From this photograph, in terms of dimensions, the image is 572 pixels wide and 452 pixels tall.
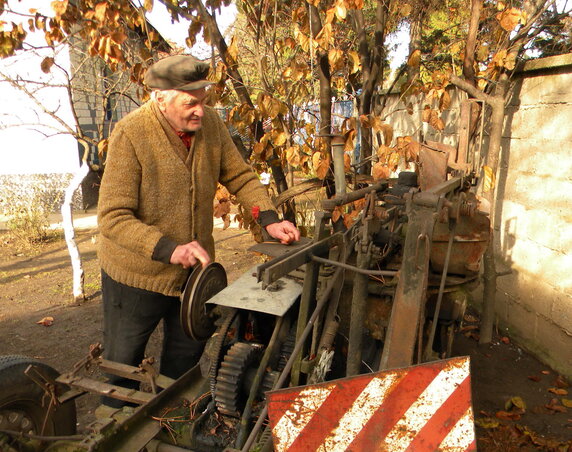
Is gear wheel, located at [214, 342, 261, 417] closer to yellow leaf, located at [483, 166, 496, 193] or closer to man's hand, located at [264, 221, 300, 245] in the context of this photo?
man's hand, located at [264, 221, 300, 245]

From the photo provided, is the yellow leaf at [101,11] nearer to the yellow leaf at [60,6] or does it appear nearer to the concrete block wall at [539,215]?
the yellow leaf at [60,6]

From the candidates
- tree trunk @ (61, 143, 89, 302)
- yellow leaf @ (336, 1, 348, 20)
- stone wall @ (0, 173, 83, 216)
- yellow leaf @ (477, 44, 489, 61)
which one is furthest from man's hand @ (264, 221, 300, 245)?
stone wall @ (0, 173, 83, 216)

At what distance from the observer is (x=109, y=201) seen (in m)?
2.72

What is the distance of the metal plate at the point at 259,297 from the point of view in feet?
9.48

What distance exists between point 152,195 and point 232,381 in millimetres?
1104

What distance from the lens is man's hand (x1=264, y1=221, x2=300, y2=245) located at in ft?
9.98

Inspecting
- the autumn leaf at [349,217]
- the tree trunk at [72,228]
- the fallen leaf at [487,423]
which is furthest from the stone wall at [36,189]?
the fallen leaf at [487,423]

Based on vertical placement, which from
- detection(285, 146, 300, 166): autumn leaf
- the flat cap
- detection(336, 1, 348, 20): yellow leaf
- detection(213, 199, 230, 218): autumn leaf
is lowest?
detection(213, 199, 230, 218): autumn leaf

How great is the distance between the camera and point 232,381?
2.63 meters

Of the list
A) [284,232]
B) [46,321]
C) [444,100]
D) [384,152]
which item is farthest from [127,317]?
[444,100]

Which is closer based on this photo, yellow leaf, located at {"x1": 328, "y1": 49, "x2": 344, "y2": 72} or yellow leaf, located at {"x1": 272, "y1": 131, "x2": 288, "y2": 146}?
yellow leaf, located at {"x1": 328, "y1": 49, "x2": 344, "y2": 72}

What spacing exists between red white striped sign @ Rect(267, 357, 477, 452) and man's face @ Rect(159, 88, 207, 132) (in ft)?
5.24

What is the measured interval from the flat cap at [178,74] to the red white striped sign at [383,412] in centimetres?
168

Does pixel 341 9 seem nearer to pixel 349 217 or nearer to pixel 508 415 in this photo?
pixel 349 217
